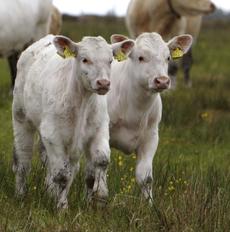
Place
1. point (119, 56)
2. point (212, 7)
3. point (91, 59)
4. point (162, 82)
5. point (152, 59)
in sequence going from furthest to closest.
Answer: point (212, 7) → point (152, 59) → point (162, 82) → point (119, 56) → point (91, 59)

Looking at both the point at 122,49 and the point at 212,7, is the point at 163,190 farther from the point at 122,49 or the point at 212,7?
the point at 212,7

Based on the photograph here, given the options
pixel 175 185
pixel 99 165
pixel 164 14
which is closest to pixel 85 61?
pixel 99 165

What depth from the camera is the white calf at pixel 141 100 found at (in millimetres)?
7227

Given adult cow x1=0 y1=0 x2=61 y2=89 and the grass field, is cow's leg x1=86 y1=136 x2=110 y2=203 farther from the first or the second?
adult cow x1=0 y1=0 x2=61 y2=89

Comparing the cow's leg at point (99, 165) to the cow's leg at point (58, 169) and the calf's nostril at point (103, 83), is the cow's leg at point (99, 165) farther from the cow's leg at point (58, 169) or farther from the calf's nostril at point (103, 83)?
the calf's nostril at point (103, 83)

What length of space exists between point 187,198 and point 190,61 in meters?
11.2

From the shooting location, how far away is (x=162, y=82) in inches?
272

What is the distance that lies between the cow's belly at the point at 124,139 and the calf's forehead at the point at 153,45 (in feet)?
2.32

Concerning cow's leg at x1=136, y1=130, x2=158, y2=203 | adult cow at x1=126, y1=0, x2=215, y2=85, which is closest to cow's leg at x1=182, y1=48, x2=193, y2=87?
adult cow at x1=126, y1=0, x2=215, y2=85

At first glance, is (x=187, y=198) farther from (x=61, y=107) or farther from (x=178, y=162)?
(x=178, y=162)

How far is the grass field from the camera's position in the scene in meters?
5.79

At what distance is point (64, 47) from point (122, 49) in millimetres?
499

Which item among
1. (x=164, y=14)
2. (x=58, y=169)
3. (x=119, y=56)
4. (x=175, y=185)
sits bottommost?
(x=164, y=14)

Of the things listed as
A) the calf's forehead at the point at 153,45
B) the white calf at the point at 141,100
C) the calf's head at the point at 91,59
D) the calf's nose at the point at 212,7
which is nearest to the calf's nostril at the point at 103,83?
the calf's head at the point at 91,59
